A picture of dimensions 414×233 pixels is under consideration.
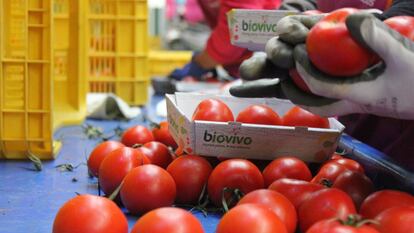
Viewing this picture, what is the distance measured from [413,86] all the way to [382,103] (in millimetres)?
53

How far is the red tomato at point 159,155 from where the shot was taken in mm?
1487

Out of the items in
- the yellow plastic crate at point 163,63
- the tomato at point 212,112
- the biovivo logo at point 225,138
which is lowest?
the yellow plastic crate at point 163,63

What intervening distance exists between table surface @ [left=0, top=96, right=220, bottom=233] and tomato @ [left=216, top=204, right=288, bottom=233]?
0.70 feet

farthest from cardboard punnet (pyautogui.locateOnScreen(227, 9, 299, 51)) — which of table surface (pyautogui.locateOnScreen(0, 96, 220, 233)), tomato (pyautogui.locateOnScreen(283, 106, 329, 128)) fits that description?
table surface (pyautogui.locateOnScreen(0, 96, 220, 233))

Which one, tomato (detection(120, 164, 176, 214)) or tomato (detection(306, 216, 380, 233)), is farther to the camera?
tomato (detection(120, 164, 176, 214))

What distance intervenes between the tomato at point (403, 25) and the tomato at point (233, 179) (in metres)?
0.42

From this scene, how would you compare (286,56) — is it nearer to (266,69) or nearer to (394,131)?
(266,69)

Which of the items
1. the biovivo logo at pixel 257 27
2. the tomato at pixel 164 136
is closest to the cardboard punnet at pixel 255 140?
the tomato at pixel 164 136

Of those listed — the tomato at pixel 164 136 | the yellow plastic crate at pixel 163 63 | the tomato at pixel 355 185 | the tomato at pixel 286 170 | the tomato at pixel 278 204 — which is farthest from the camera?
the yellow plastic crate at pixel 163 63

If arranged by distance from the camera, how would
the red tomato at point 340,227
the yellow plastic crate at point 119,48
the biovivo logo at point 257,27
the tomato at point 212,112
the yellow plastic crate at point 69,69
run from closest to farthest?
the red tomato at point 340,227, the tomato at point 212,112, the biovivo logo at point 257,27, the yellow plastic crate at point 69,69, the yellow plastic crate at point 119,48

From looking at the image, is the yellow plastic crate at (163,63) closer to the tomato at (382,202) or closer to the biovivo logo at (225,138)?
the biovivo logo at (225,138)

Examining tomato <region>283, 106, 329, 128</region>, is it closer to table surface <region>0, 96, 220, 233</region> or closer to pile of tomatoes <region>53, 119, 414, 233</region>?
pile of tomatoes <region>53, 119, 414, 233</region>

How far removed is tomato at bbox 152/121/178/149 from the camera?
1.68 metres

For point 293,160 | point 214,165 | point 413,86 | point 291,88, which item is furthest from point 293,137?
point 413,86
